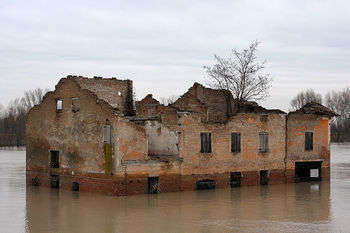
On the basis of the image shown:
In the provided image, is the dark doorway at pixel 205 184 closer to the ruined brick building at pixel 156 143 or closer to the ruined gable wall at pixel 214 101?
the ruined brick building at pixel 156 143

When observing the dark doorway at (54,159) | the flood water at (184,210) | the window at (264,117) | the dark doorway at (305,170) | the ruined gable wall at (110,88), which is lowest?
the flood water at (184,210)

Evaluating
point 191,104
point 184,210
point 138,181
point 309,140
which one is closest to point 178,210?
point 184,210

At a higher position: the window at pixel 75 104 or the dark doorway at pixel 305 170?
the window at pixel 75 104

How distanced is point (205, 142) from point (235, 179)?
332cm

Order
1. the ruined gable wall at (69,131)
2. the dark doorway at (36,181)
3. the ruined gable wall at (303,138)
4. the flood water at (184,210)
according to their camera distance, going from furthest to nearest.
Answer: the ruined gable wall at (303,138), the dark doorway at (36,181), the ruined gable wall at (69,131), the flood water at (184,210)

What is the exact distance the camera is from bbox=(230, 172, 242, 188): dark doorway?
31516 millimetres

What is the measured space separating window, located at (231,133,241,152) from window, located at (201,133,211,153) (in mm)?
1753

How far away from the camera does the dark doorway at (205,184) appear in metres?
30.0

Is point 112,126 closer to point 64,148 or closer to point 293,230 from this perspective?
point 64,148

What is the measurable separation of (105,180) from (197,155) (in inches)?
218

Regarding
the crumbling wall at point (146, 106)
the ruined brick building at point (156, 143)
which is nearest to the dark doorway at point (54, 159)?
the ruined brick building at point (156, 143)

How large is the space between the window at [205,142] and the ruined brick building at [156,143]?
6 cm

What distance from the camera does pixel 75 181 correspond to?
2947 cm

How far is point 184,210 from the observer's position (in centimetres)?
2367
